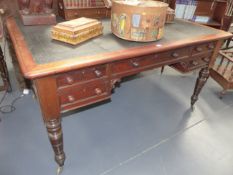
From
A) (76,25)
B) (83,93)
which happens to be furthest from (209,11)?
(83,93)

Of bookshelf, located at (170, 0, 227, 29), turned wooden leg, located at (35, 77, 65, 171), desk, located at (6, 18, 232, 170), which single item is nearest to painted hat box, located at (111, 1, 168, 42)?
desk, located at (6, 18, 232, 170)

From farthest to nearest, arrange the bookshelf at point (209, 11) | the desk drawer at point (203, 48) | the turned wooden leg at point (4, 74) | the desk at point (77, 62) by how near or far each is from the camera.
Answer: the bookshelf at point (209, 11)
the turned wooden leg at point (4, 74)
the desk drawer at point (203, 48)
the desk at point (77, 62)

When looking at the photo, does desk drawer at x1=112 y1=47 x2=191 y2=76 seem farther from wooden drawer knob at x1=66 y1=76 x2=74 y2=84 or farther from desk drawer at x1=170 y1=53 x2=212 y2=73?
wooden drawer knob at x1=66 y1=76 x2=74 y2=84

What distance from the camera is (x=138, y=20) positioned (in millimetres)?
922

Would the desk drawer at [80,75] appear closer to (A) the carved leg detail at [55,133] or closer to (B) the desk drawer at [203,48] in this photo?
(A) the carved leg detail at [55,133]

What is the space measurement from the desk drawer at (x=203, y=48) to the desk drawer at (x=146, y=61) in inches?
2.3

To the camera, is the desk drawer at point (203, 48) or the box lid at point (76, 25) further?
the desk drawer at point (203, 48)

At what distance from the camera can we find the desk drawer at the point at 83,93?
85 centimetres

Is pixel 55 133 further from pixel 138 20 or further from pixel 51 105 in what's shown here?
pixel 138 20

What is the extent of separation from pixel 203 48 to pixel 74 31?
0.90 m

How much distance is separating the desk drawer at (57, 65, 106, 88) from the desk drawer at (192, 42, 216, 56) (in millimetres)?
697

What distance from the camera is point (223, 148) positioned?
1399 mm

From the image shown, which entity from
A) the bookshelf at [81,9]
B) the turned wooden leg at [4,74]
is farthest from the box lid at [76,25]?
the turned wooden leg at [4,74]

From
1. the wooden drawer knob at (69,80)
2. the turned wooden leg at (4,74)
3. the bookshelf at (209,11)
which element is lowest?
the turned wooden leg at (4,74)
